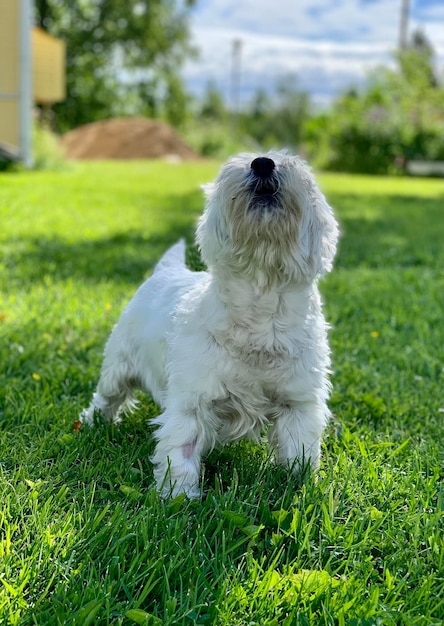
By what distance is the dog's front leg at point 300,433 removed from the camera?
2.70m

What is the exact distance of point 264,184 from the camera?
8.02 ft

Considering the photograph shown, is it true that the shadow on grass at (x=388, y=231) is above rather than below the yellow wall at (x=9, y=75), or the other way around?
below

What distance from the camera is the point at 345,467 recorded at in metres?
2.75

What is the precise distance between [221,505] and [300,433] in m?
0.45

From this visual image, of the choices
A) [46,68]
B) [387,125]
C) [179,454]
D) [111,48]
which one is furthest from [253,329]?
[111,48]

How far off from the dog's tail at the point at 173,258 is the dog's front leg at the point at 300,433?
1.04 m

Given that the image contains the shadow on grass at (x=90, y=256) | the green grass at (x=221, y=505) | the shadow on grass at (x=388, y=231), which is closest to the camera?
the green grass at (x=221, y=505)

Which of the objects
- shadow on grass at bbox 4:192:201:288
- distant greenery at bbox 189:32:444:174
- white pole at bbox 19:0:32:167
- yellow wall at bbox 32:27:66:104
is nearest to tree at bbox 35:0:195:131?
distant greenery at bbox 189:32:444:174

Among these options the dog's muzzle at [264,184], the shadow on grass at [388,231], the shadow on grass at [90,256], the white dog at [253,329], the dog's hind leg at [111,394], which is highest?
the dog's muzzle at [264,184]

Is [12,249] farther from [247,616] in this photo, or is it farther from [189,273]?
[247,616]

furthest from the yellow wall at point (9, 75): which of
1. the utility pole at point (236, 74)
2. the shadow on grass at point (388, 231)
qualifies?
the utility pole at point (236, 74)

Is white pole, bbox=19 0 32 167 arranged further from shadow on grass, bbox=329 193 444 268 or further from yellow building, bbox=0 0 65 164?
shadow on grass, bbox=329 193 444 268

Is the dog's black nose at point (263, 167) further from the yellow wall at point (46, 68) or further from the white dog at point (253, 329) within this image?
the yellow wall at point (46, 68)

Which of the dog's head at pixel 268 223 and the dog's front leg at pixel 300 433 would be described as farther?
the dog's front leg at pixel 300 433
